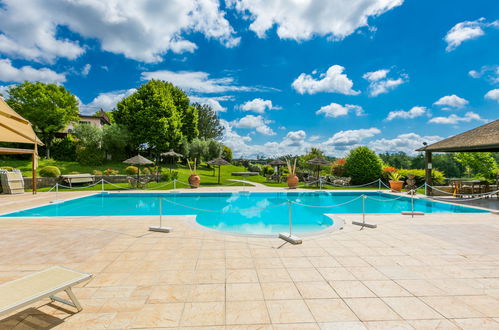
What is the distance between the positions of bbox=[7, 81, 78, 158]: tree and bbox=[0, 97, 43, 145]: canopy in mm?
18181

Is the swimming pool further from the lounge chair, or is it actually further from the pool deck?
the lounge chair

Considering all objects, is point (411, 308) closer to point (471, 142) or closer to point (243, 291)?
point (243, 291)

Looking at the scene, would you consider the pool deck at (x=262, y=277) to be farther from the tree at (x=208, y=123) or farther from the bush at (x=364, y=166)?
the tree at (x=208, y=123)

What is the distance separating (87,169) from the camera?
74.0 ft

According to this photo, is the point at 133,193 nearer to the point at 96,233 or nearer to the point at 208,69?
the point at 96,233

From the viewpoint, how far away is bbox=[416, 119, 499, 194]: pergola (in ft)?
36.8

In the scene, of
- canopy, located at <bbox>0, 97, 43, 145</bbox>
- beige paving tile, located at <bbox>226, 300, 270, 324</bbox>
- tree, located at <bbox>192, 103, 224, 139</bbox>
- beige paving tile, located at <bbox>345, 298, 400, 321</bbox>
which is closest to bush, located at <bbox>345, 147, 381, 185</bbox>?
beige paving tile, located at <bbox>345, 298, 400, 321</bbox>

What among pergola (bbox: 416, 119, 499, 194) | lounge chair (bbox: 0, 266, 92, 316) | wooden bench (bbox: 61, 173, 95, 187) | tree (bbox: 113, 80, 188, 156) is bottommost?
lounge chair (bbox: 0, 266, 92, 316)

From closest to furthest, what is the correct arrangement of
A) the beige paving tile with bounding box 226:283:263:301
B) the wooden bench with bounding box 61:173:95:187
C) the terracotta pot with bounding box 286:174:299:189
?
the beige paving tile with bounding box 226:283:263:301 → the wooden bench with bounding box 61:173:95:187 → the terracotta pot with bounding box 286:174:299:189

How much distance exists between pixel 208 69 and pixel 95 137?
1382 cm

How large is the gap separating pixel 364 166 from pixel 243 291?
18286 mm

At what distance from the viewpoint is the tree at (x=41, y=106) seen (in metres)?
25.3

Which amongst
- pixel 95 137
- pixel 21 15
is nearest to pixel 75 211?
pixel 21 15

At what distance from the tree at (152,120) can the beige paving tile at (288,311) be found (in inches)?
1007
